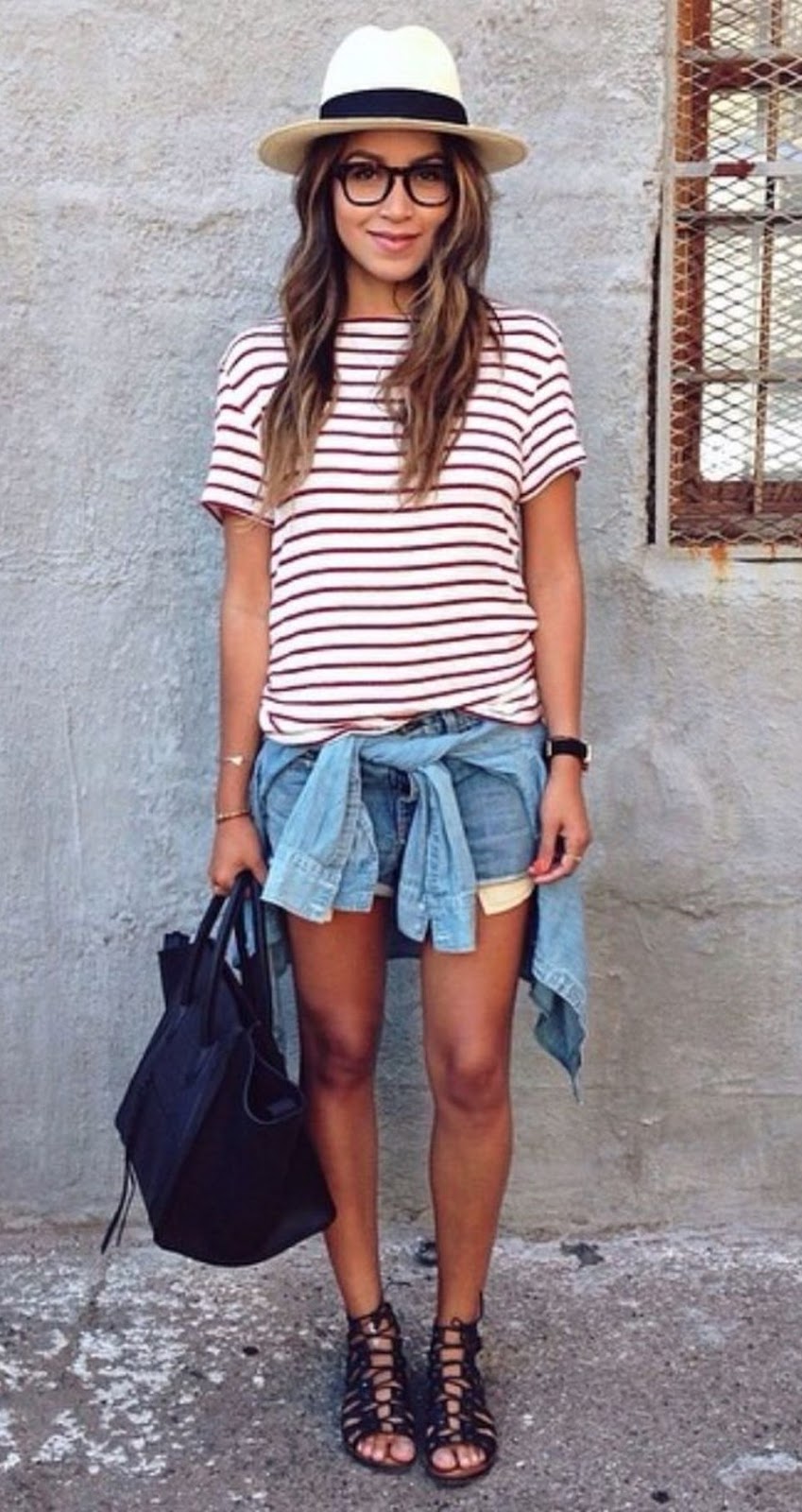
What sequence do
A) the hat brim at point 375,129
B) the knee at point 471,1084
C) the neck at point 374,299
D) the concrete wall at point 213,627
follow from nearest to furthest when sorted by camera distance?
the hat brim at point 375,129 → the neck at point 374,299 → the knee at point 471,1084 → the concrete wall at point 213,627

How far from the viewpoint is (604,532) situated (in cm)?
312

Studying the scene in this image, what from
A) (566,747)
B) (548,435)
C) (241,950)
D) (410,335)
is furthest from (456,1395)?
(410,335)

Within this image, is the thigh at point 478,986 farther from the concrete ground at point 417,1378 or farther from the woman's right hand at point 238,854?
the concrete ground at point 417,1378

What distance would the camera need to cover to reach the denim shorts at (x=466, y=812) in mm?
2570

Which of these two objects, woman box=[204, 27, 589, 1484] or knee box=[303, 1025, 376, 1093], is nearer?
woman box=[204, 27, 589, 1484]

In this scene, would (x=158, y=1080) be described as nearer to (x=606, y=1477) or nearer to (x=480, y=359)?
(x=606, y=1477)

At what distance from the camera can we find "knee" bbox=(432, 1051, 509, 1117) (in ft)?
8.75

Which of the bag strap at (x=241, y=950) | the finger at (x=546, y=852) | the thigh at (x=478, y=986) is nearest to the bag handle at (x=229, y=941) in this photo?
the bag strap at (x=241, y=950)

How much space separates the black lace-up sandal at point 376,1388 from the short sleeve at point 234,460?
3.97 ft

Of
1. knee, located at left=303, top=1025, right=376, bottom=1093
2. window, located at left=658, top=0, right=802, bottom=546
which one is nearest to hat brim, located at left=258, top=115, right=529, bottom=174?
window, located at left=658, top=0, right=802, bottom=546

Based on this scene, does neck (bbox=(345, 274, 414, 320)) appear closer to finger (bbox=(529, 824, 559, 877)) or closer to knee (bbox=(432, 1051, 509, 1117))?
finger (bbox=(529, 824, 559, 877))

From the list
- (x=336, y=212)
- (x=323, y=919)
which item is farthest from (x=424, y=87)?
(x=323, y=919)

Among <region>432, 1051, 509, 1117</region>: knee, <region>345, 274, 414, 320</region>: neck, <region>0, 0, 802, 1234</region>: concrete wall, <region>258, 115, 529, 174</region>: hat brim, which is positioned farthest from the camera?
<region>0, 0, 802, 1234</region>: concrete wall

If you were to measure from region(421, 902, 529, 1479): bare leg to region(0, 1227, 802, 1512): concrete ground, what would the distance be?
181mm
